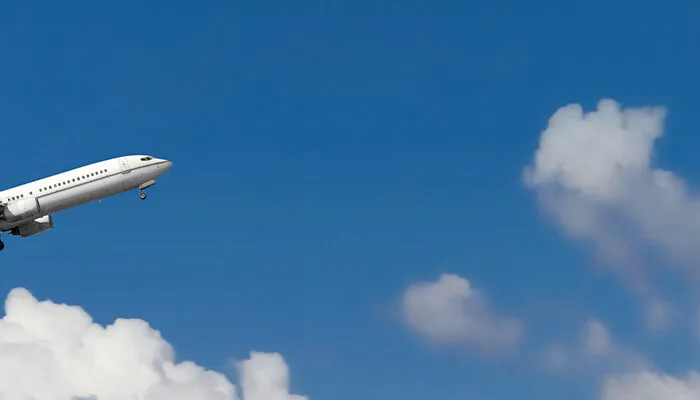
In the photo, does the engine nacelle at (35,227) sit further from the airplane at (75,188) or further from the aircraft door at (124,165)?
the aircraft door at (124,165)

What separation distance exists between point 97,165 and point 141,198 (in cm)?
699

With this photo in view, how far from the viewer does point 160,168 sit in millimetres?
157875

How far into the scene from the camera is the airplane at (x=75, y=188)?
153m

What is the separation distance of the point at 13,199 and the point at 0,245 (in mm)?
9905

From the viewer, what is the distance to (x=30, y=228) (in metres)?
165

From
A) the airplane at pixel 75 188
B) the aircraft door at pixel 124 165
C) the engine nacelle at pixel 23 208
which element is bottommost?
the engine nacelle at pixel 23 208

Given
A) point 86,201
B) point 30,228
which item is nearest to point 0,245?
point 30,228

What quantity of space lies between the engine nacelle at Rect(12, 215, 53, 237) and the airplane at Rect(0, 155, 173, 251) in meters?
7.16

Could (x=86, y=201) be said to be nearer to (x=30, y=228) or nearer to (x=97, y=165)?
(x=97, y=165)

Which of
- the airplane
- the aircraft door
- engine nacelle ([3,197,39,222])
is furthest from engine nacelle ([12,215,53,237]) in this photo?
the aircraft door

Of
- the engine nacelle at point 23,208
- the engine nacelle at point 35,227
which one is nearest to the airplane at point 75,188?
the engine nacelle at point 23,208

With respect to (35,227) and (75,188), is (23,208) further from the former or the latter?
(35,227)

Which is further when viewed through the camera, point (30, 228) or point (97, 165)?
point (30, 228)

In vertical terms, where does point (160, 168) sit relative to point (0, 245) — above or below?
above
